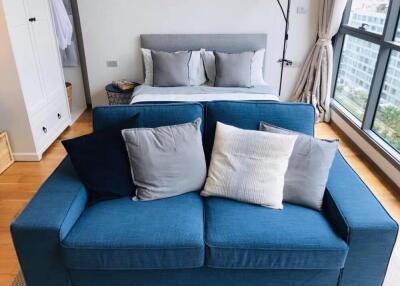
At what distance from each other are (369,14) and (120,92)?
2889mm

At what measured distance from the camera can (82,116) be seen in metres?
4.38

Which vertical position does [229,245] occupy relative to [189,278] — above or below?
above

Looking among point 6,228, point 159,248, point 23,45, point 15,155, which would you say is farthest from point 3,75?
point 159,248

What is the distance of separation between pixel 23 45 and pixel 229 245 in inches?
103

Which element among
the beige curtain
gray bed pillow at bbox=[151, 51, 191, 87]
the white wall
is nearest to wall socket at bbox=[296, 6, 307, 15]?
the white wall

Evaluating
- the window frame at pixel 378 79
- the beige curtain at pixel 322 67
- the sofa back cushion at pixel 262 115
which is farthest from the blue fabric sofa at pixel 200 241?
the beige curtain at pixel 322 67

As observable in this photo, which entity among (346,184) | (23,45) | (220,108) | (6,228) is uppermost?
(23,45)

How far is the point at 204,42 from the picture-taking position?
13.3 feet

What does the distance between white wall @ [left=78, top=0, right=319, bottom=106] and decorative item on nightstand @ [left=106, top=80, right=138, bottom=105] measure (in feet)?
0.89

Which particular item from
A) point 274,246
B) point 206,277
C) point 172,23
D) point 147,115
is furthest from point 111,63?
point 274,246

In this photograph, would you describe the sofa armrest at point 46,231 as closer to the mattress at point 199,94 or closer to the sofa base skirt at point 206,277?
the sofa base skirt at point 206,277

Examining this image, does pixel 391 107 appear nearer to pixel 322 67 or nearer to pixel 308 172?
pixel 322 67

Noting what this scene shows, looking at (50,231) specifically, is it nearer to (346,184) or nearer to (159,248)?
(159,248)

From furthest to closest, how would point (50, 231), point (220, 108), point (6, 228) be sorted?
point (6, 228)
point (220, 108)
point (50, 231)
